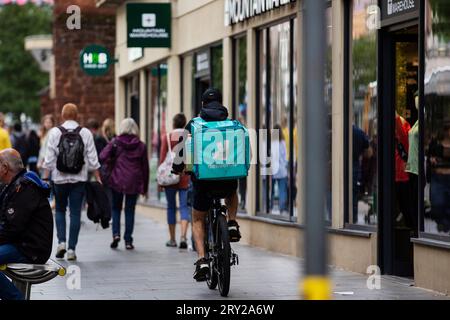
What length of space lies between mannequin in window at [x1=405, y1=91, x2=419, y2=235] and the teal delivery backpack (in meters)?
1.88

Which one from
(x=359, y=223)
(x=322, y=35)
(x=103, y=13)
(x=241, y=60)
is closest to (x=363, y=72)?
(x=359, y=223)

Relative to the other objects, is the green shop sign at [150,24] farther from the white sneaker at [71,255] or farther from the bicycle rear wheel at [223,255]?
the bicycle rear wheel at [223,255]

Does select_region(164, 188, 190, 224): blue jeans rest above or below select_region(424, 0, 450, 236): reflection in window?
below

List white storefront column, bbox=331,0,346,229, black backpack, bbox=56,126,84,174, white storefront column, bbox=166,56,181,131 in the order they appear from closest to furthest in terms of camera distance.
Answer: white storefront column, bbox=331,0,346,229
black backpack, bbox=56,126,84,174
white storefront column, bbox=166,56,181,131

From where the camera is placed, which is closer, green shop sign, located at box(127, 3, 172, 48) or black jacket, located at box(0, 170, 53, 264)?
black jacket, located at box(0, 170, 53, 264)

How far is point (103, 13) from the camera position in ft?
107

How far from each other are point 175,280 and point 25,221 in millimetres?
3752

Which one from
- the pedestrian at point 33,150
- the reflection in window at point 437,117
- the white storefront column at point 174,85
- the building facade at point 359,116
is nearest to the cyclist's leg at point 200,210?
the building facade at point 359,116

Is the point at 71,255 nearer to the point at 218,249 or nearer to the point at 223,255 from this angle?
the point at 218,249

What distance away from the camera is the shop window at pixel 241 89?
59.5ft

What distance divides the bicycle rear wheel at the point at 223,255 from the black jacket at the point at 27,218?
1.91 metres

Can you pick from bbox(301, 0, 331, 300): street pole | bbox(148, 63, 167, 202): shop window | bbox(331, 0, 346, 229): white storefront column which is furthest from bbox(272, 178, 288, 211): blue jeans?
bbox(301, 0, 331, 300): street pole

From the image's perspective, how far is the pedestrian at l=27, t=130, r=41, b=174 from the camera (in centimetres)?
2792

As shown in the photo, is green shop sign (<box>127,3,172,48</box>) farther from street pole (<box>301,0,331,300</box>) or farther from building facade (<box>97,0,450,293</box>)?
street pole (<box>301,0,331,300</box>)
